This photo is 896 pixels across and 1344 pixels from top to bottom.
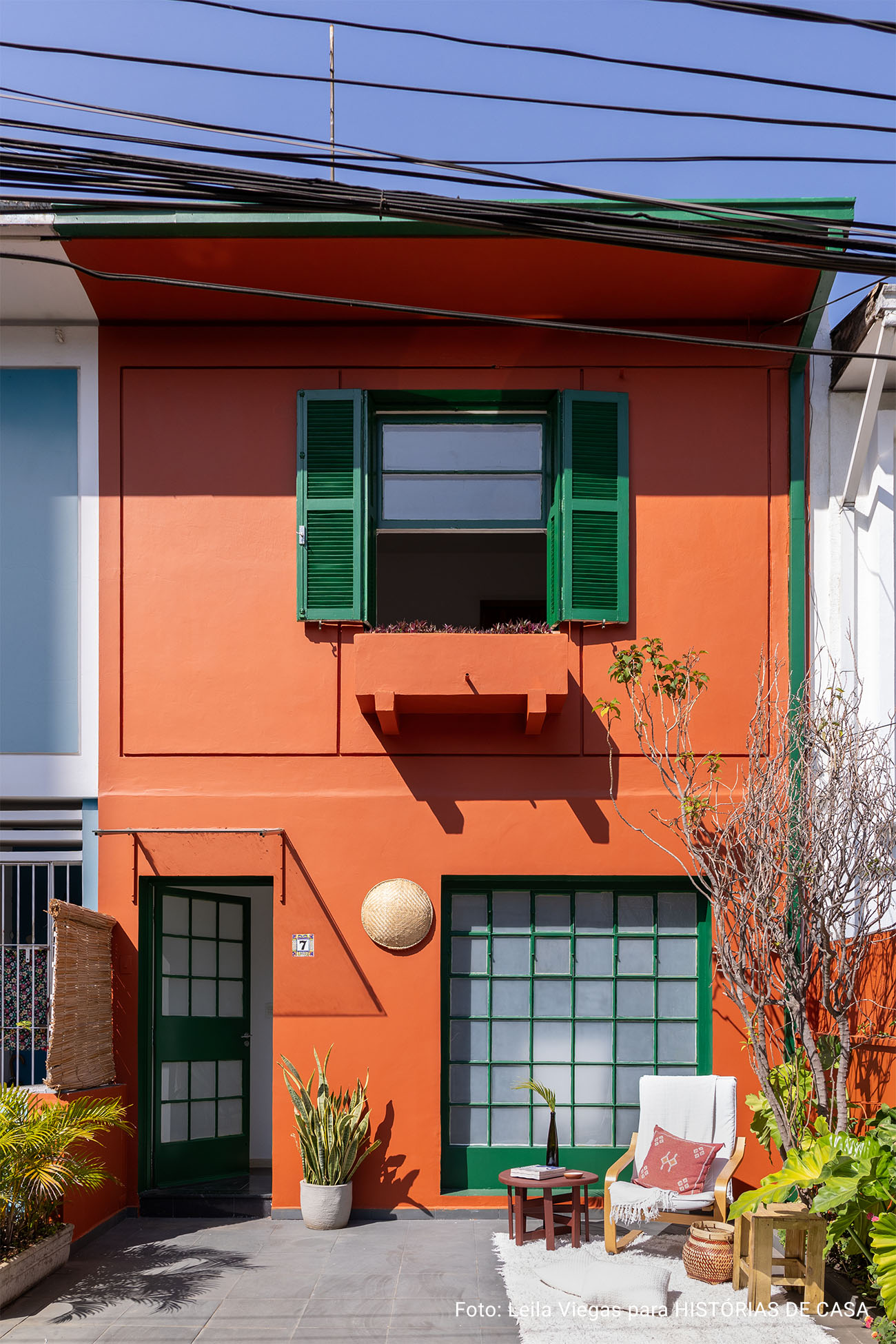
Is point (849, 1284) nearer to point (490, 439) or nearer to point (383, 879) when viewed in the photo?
point (383, 879)

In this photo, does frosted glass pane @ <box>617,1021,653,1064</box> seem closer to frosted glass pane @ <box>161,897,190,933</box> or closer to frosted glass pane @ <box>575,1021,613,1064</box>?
frosted glass pane @ <box>575,1021,613,1064</box>

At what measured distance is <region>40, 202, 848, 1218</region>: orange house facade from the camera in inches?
290

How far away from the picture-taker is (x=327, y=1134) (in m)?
6.88

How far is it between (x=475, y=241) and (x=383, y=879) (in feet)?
13.4

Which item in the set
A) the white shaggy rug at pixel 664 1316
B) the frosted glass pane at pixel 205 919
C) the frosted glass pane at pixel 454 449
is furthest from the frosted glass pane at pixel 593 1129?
the frosted glass pane at pixel 454 449

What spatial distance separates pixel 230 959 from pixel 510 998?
2.19 meters

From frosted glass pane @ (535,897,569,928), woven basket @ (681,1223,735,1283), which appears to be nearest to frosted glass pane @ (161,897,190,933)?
frosted glass pane @ (535,897,569,928)

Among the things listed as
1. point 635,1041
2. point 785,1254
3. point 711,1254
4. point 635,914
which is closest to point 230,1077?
point 635,1041

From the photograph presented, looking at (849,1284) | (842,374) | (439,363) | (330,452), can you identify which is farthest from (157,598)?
(849,1284)

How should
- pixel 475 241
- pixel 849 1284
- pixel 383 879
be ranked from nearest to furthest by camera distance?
1. pixel 849 1284
2. pixel 475 241
3. pixel 383 879

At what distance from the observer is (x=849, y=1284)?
5918 mm

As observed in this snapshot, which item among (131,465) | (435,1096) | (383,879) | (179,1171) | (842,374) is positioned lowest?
(179,1171)

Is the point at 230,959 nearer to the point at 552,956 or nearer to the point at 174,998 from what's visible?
the point at 174,998

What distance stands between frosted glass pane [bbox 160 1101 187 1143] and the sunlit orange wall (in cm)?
38
